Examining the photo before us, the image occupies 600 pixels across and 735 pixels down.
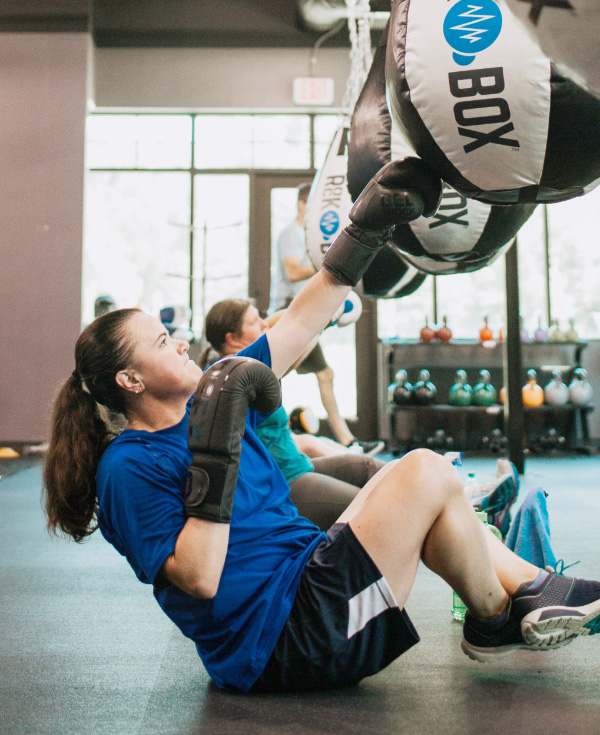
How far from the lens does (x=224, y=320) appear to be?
242 centimetres

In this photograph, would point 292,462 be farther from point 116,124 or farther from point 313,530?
point 116,124

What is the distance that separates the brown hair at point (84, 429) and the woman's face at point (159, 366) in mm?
18

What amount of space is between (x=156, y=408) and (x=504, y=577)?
0.76 metres

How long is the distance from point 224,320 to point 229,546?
1211 millimetres

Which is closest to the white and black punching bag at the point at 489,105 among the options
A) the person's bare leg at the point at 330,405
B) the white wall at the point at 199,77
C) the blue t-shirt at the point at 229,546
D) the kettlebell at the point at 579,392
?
the blue t-shirt at the point at 229,546

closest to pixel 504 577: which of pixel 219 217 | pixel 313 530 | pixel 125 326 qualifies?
pixel 313 530

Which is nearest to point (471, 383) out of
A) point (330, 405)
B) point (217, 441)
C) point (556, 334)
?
point (556, 334)

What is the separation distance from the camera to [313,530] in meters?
1.48

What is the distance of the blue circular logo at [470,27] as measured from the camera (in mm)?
1212

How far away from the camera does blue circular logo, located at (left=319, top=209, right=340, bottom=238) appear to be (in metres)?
2.76

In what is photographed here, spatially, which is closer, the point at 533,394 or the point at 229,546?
the point at 229,546

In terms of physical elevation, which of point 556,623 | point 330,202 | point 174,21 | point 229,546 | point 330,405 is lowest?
point 556,623

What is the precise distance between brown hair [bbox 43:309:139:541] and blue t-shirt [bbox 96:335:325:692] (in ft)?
0.24

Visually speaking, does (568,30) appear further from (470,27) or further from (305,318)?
(305,318)
